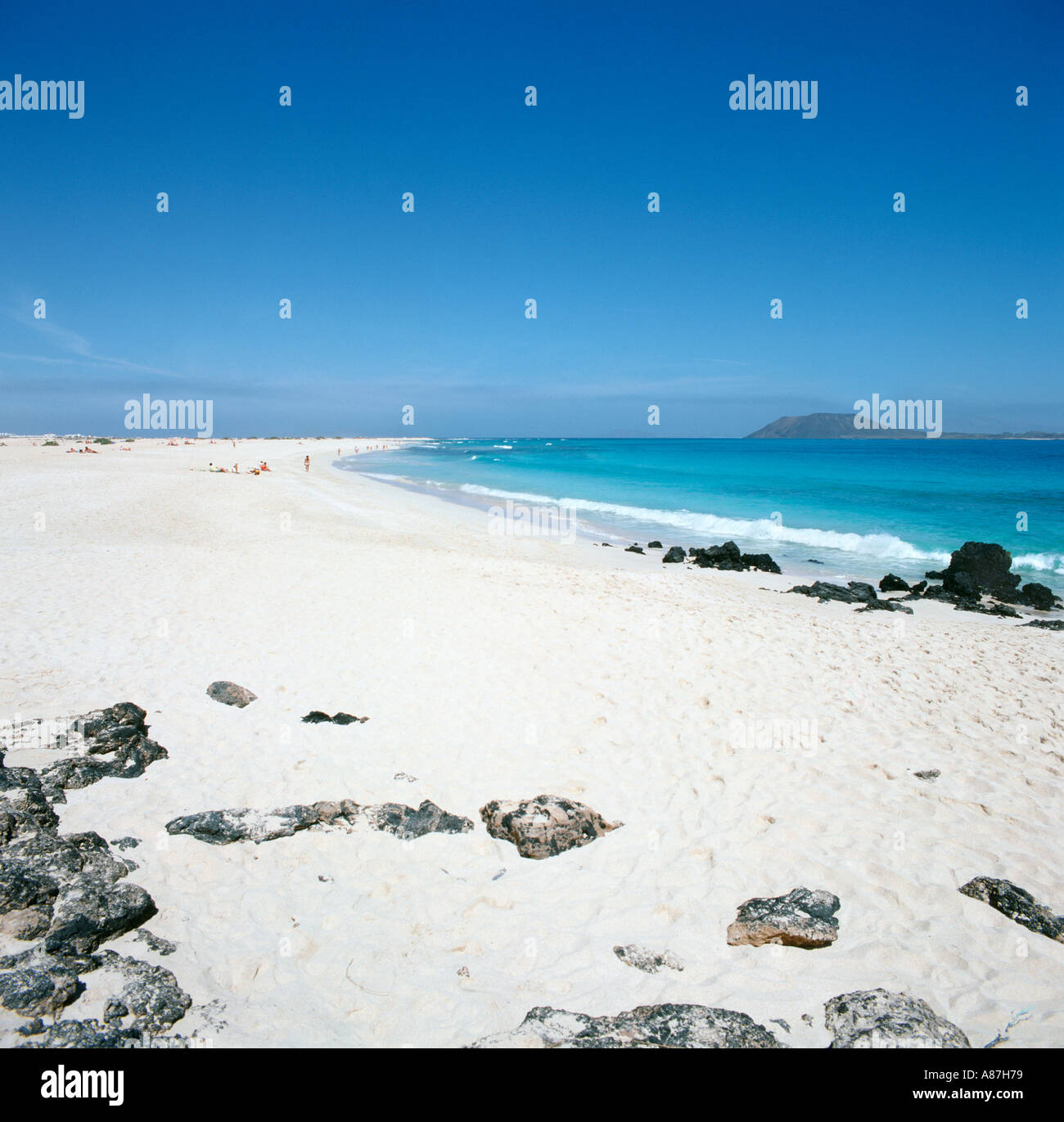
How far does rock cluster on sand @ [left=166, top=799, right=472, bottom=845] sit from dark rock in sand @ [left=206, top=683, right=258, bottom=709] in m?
2.20

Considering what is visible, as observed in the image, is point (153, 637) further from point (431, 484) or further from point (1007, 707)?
point (431, 484)

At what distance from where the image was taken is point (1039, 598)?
15180mm

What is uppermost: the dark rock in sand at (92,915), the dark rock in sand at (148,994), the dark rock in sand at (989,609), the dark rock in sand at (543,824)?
the dark rock in sand at (989,609)

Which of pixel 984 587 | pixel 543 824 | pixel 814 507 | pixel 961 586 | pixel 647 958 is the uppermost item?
pixel 814 507

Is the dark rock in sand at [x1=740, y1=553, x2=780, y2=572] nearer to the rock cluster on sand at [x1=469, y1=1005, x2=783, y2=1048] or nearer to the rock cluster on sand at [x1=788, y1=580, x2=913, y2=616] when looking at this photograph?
the rock cluster on sand at [x1=788, y1=580, x2=913, y2=616]

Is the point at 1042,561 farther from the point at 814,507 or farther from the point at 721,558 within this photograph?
the point at 814,507

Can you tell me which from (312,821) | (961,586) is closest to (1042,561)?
(961,586)

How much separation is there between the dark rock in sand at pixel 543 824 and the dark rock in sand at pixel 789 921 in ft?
4.59

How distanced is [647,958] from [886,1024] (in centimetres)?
137

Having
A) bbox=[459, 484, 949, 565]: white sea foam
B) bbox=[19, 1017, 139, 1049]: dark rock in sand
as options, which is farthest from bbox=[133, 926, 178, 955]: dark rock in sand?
bbox=[459, 484, 949, 565]: white sea foam

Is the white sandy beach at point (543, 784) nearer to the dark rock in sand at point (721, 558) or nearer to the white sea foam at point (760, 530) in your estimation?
the dark rock in sand at point (721, 558)

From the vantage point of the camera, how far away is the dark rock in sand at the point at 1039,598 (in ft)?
49.4

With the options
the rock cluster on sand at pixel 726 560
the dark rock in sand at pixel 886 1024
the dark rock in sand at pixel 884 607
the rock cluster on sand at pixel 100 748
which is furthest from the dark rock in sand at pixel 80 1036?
the rock cluster on sand at pixel 726 560

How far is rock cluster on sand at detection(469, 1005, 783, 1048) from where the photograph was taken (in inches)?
123
